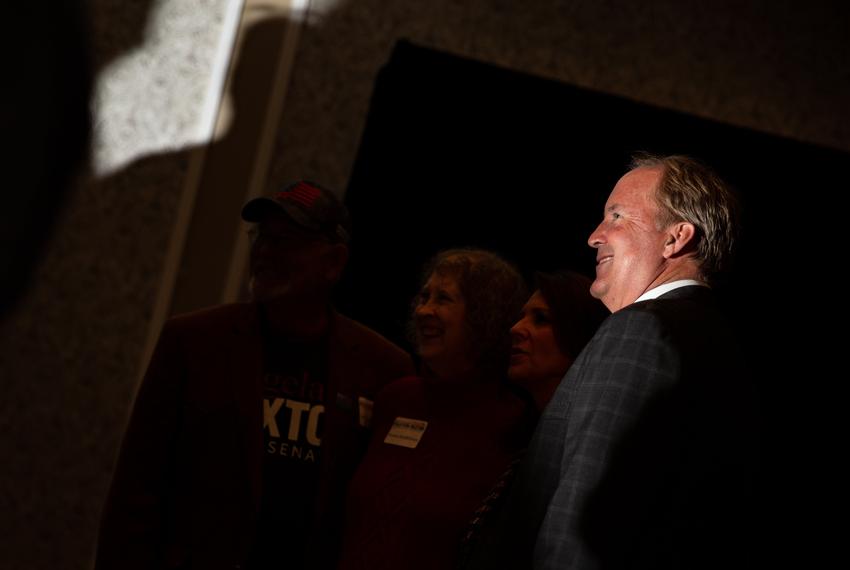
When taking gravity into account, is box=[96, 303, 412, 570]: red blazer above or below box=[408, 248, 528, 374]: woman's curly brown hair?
below

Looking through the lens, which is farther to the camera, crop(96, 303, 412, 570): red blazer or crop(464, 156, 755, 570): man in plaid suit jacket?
crop(96, 303, 412, 570): red blazer

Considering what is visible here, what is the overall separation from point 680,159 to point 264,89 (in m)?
2.00

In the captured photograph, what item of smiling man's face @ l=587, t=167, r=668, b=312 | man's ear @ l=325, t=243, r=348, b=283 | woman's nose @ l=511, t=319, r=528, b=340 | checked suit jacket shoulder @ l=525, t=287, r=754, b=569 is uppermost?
smiling man's face @ l=587, t=167, r=668, b=312

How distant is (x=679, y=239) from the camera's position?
1.57 metres

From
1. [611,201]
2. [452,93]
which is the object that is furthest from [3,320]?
[452,93]

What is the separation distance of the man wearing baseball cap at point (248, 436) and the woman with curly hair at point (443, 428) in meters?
0.12

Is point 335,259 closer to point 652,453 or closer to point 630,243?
point 630,243

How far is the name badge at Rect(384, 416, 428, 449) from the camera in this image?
1.94 meters

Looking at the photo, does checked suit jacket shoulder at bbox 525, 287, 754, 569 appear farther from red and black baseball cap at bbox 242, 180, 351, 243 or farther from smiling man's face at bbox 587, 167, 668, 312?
red and black baseball cap at bbox 242, 180, 351, 243

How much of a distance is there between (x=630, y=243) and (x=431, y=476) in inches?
24.4

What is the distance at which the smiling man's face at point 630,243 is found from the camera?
157cm

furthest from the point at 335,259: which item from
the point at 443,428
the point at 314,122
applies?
the point at 314,122

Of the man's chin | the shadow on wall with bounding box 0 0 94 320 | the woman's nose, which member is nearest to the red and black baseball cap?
the man's chin

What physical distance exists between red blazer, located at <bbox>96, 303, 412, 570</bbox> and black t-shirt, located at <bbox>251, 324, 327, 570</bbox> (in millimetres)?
26
